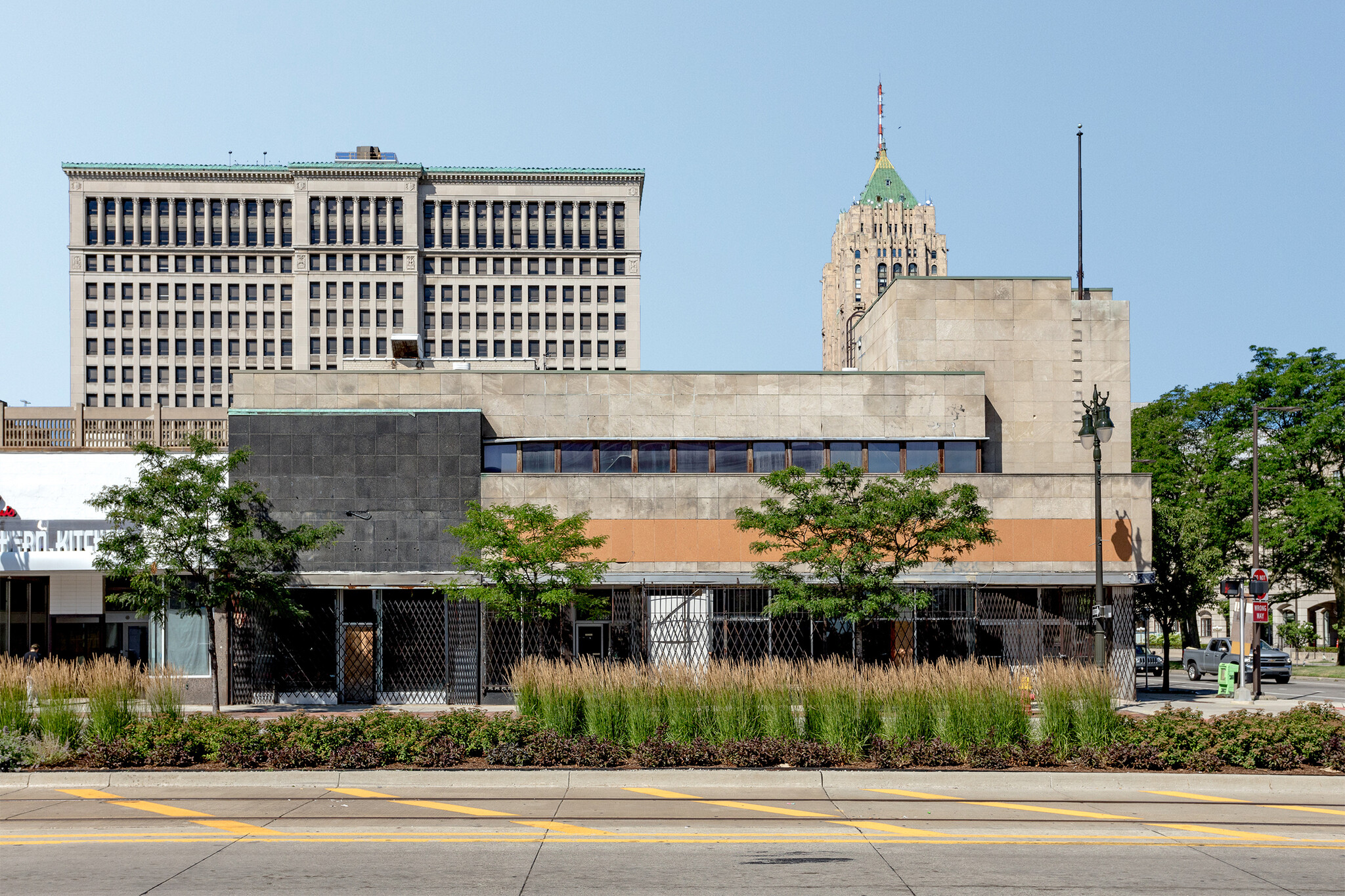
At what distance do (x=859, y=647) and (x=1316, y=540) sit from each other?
35.5m

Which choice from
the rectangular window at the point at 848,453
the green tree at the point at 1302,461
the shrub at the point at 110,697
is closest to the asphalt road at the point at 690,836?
the shrub at the point at 110,697

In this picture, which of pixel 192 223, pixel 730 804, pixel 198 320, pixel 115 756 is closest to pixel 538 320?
pixel 198 320

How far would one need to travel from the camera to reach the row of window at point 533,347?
131 meters

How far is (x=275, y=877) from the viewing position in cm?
1091

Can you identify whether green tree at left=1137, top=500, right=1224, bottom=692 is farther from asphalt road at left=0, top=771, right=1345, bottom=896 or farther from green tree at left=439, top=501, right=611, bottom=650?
asphalt road at left=0, top=771, right=1345, bottom=896

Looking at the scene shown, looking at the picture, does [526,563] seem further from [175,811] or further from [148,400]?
[148,400]

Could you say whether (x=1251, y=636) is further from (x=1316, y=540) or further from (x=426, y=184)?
(x=426, y=184)

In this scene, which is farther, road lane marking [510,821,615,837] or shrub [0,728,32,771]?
shrub [0,728,32,771]

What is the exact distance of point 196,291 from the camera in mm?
129750

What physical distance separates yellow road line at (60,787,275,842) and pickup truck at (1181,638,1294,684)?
3862 cm

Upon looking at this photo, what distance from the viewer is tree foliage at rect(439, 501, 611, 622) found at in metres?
27.5

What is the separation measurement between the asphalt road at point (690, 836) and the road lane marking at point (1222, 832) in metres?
0.05

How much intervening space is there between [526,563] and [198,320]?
115788mm

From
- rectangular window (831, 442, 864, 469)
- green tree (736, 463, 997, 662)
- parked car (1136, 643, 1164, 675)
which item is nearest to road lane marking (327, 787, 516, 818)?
green tree (736, 463, 997, 662)
